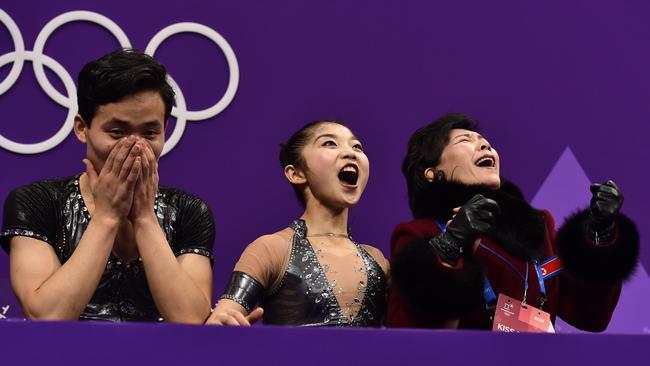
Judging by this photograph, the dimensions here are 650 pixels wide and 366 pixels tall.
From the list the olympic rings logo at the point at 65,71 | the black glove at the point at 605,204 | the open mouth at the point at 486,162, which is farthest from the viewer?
the olympic rings logo at the point at 65,71

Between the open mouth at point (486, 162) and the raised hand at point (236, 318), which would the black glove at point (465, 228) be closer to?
the open mouth at point (486, 162)

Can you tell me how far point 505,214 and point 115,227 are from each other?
92 cm

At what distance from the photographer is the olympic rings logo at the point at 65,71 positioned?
7.85ft

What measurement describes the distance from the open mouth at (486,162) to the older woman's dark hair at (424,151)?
0.10 m

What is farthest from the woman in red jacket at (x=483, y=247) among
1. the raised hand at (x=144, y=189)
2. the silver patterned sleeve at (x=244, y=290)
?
the raised hand at (x=144, y=189)

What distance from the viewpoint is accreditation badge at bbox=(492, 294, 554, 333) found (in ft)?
6.38

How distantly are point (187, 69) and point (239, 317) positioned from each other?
1.09 meters

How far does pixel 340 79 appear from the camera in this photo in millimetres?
2611

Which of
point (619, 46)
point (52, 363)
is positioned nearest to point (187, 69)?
point (619, 46)

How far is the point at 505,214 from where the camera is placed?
216 cm

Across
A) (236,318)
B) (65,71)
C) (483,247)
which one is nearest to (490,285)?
(483,247)

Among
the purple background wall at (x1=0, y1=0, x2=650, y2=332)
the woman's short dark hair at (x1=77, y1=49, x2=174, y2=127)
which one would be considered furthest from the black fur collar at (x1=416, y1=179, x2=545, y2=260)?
the woman's short dark hair at (x1=77, y1=49, x2=174, y2=127)

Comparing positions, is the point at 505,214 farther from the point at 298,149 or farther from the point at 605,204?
the point at 298,149

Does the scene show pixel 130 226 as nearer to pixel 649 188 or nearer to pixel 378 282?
pixel 378 282
